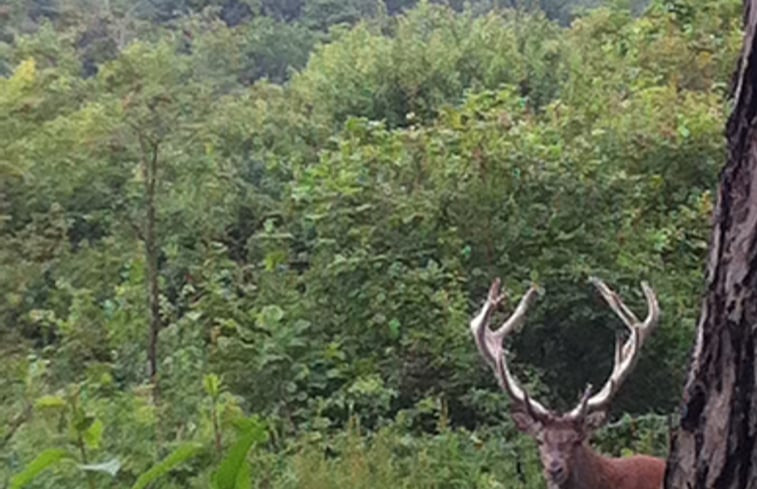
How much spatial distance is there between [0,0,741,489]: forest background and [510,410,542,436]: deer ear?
73 centimetres

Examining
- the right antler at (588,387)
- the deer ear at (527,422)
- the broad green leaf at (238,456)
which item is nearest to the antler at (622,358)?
the right antler at (588,387)

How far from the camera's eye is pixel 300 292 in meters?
7.45

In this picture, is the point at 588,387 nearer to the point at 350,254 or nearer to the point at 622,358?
the point at 622,358

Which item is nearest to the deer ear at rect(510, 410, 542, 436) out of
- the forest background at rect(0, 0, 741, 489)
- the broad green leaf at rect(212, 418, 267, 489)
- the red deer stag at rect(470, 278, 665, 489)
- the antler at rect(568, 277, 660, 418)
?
the red deer stag at rect(470, 278, 665, 489)

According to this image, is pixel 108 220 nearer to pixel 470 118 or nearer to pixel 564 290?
pixel 470 118

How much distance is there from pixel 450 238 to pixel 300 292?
91cm

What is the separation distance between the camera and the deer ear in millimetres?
4297

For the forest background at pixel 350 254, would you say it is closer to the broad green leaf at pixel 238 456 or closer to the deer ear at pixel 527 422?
the deer ear at pixel 527 422

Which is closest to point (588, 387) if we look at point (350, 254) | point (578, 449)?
point (578, 449)

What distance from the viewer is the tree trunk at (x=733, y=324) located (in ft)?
2.97

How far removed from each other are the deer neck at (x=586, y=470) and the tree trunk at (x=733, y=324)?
3.31 meters

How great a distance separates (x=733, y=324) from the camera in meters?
0.92

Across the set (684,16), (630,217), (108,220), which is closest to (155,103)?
(108,220)

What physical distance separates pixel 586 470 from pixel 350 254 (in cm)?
312
